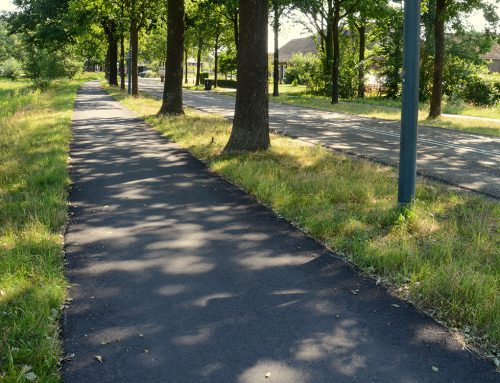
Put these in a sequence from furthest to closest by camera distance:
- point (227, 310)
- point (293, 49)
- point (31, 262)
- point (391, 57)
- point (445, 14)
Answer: point (293, 49) → point (391, 57) → point (445, 14) → point (31, 262) → point (227, 310)

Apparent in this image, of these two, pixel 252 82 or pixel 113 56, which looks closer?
pixel 252 82

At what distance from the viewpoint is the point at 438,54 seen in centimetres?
2158

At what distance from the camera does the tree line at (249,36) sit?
38.4 ft

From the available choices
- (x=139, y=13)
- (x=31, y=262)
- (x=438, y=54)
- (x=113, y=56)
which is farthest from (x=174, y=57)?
(x=113, y=56)

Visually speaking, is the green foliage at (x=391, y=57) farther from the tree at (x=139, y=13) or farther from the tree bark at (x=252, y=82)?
the tree bark at (x=252, y=82)

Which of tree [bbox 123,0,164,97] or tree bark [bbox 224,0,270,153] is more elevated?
tree [bbox 123,0,164,97]

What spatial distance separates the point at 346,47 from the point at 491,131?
1364 inches

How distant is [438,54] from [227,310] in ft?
64.7

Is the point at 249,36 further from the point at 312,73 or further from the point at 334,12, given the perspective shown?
the point at 312,73

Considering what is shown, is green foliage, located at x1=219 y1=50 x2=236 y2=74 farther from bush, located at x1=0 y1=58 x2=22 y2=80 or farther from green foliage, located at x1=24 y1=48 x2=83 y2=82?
bush, located at x1=0 y1=58 x2=22 y2=80

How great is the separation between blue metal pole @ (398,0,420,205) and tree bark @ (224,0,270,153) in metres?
5.24

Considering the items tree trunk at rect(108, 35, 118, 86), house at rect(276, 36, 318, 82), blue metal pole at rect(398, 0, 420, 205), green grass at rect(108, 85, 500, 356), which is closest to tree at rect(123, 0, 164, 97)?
tree trunk at rect(108, 35, 118, 86)

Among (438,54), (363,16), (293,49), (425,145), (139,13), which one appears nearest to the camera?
(425,145)

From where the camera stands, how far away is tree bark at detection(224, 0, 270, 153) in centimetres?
1135
